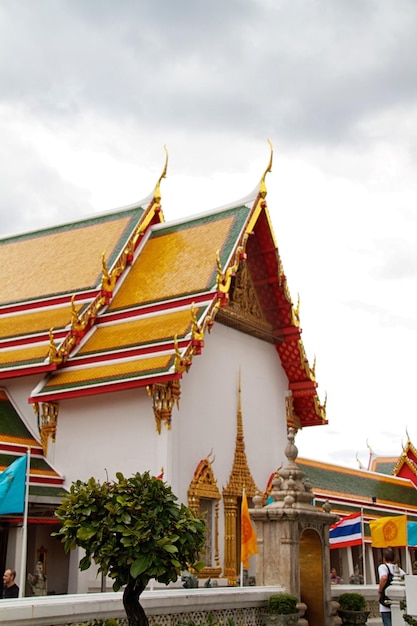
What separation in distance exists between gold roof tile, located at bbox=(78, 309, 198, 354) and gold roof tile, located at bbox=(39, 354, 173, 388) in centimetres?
45

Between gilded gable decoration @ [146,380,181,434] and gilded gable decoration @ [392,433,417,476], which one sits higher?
gilded gable decoration @ [392,433,417,476]

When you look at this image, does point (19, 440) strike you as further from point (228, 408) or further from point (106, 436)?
point (228, 408)

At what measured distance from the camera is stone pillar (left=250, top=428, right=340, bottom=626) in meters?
11.6

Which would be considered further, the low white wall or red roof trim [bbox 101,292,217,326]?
red roof trim [bbox 101,292,217,326]

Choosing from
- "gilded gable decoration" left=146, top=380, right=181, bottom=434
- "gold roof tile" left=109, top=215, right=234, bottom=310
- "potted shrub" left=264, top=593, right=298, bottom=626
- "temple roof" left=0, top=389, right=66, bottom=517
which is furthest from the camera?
"gold roof tile" left=109, top=215, right=234, bottom=310

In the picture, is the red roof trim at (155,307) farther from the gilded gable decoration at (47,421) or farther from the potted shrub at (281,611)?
the potted shrub at (281,611)

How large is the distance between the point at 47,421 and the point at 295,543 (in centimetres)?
601

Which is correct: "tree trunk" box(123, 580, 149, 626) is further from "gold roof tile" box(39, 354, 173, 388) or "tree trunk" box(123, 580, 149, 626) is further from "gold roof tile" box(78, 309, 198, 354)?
"gold roof tile" box(78, 309, 198, 354)

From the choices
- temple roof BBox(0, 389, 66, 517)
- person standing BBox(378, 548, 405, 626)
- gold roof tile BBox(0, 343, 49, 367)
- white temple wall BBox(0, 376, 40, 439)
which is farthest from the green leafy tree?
white temple wall BBox(0, 376, 40, 439)

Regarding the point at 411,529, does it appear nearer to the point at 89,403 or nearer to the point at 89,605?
the point at 89,403

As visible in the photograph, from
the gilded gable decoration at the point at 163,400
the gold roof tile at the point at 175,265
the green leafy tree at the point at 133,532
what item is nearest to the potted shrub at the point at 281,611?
the green leafy tree at the point at 133,532

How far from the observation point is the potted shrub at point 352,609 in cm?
1242

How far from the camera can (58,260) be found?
1920cm

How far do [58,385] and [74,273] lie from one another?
3320 millimetres
